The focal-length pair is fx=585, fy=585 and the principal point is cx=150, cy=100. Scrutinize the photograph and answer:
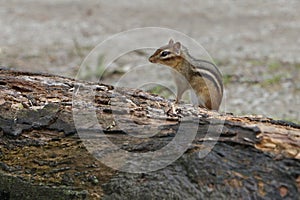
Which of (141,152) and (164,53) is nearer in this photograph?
(141,152)

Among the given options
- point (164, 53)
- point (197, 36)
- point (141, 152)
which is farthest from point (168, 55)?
point (197, 36)

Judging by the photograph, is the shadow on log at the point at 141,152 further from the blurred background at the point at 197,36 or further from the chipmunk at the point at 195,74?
the blurred background at the point at 197,36

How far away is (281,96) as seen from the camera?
6902 millimetres

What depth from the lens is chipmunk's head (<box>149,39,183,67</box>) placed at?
4.35 metres

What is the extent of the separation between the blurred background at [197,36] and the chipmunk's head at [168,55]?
1.92 metres

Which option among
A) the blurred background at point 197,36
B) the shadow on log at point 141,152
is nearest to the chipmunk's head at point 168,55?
the shadow on log at point 141,152

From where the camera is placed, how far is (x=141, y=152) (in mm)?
2684

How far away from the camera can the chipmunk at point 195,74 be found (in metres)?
4.28

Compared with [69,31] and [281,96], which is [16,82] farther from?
[69,31]

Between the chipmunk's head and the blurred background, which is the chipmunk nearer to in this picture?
the chipmunk's head

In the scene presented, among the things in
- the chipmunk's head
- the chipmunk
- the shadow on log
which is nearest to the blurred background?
the chipmunk

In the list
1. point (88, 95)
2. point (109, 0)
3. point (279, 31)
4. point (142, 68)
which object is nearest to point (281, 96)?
point (142, 68)

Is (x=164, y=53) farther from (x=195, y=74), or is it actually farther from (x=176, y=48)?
(x=195, y=74)

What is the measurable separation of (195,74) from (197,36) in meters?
5.95
